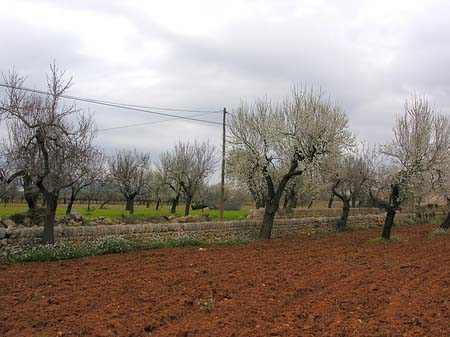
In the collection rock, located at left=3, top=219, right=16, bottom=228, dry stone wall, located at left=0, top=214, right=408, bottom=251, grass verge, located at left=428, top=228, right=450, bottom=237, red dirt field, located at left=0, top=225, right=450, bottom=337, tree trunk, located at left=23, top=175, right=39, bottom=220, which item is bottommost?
red dirt field, located at left=0, top=225, right=450, bottom=337

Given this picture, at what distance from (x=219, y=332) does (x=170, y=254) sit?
25.7 ft

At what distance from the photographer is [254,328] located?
619cm

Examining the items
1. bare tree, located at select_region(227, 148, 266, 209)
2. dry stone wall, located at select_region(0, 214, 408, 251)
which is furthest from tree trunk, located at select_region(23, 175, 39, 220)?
bare tree, located at select_region(227, 148, 266, 209)

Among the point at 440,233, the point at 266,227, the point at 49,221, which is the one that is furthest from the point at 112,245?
the point at 440,233

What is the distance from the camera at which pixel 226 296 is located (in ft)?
26.4

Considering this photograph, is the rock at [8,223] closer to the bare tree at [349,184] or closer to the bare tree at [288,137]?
the bare tree at [288,137]

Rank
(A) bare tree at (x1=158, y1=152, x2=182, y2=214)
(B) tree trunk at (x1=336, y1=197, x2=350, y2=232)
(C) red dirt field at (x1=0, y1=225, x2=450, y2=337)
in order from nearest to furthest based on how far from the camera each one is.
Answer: (C) red dirt field at (x1=0, y1=225, x2=450, y2=337)
(B) tree trunk at (x1=336, y1=197, x2=350, y2=232)
(A) bare tree at (x1=158, y1=152, x2=182, y2=214)

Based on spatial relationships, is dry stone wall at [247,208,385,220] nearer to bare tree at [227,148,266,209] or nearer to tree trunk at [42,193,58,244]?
bare tree at [227,148,266,209]

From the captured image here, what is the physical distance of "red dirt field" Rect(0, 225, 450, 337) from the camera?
243 inches

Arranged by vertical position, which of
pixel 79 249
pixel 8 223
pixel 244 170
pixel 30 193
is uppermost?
pixel 244 170

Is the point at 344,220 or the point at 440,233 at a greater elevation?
the point at 344,220

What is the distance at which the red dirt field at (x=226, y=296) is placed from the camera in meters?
6.16

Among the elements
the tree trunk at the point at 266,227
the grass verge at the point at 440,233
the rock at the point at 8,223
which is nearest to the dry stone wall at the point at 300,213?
the tree trunk at the point at 266,227

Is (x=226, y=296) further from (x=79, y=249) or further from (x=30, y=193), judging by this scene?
(x=30, y=193)
